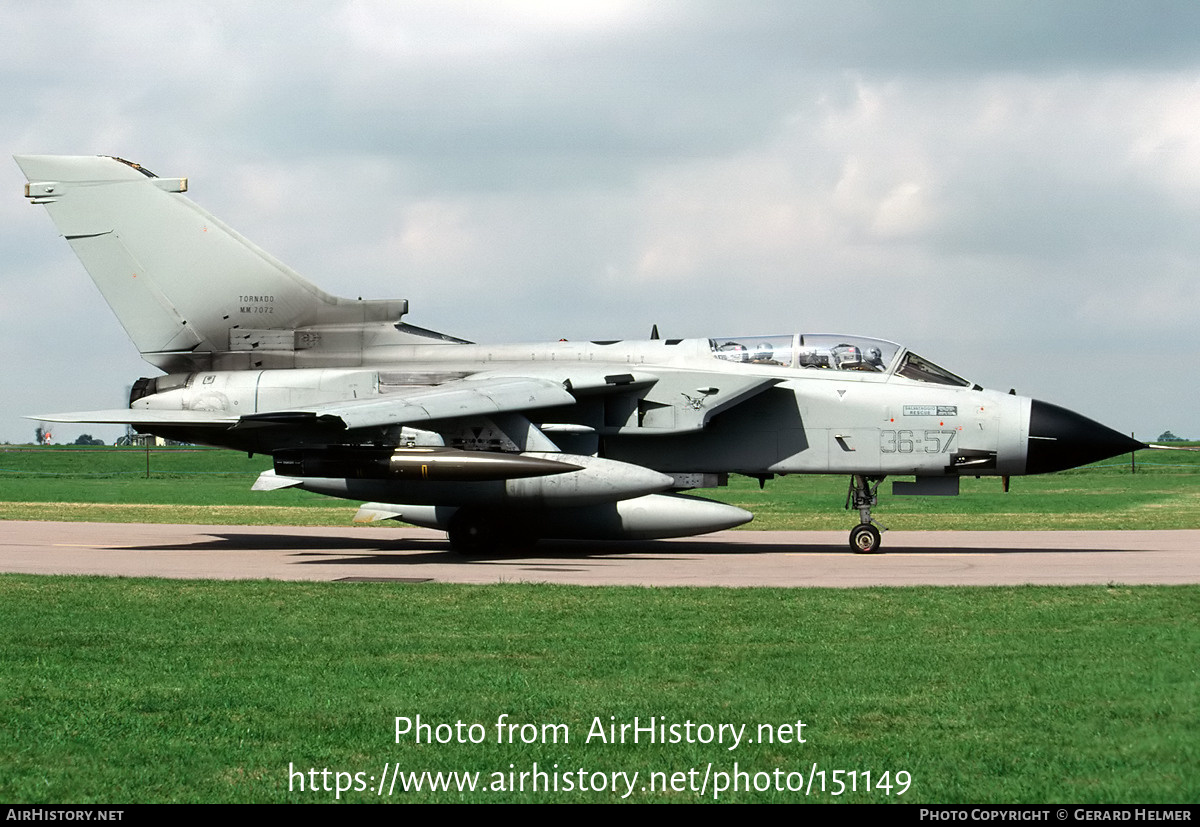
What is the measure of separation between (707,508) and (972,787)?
1254 centimetres

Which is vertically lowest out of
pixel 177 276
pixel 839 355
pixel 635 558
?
pixel 635 558

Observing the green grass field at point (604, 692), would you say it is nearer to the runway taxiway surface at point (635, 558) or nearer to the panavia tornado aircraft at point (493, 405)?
the runway taxiway surface at point (635, 558)

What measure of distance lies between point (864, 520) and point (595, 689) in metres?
12.1

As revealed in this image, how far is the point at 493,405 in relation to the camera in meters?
17.1

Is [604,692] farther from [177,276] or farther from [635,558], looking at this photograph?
[177,276]

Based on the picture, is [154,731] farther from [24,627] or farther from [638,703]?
[24,627]

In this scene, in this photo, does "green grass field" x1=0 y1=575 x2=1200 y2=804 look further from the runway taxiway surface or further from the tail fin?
the tail fin

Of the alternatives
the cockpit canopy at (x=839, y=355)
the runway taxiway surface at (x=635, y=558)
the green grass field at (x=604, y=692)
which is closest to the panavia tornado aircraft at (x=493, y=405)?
the cockpit canopy at (x=839, y=355)

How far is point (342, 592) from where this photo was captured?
12.8 m

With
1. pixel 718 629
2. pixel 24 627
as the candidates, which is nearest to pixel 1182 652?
pixel 718 629

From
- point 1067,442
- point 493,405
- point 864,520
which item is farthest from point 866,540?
point 493,405

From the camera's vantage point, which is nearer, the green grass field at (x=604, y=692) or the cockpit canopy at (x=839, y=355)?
the green grass field at (x=604, y=692)

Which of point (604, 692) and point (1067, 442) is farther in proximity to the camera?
point (1067, 442)

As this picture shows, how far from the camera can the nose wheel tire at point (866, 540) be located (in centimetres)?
1838
